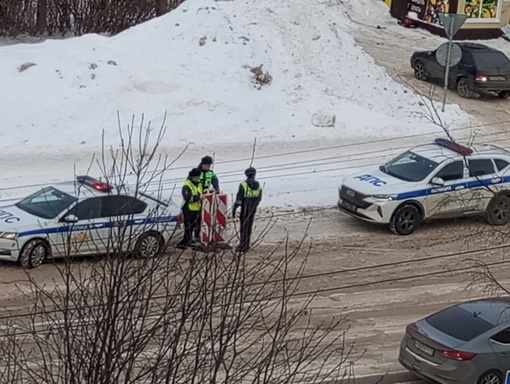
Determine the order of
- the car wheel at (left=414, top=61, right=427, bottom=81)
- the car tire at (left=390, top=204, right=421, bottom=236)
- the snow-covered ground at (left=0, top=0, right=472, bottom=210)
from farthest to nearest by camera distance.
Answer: the car wheel at (left=414, top=61, right=427, bottom=81) < the snow-covered ground at (left=0, top=0, right=472, bottom=210) < the car tire at (left=390, top=204, right=421, bottom=236)

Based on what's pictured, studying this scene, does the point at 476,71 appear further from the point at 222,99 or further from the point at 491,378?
the point at 491,378

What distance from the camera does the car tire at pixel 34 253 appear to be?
57.2 ft

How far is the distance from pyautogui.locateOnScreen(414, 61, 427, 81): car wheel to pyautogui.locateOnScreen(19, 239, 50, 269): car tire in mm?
16881

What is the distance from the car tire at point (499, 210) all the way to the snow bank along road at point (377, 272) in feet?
0.75

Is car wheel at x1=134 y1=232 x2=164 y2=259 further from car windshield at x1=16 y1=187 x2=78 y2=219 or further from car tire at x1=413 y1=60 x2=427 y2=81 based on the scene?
car tire at x1=413 y1=60 x2=427 y2=81

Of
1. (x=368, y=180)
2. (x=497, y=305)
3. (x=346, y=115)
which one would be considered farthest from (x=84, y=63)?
(x=497, y=305)

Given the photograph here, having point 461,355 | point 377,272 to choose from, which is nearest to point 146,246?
point 461,355

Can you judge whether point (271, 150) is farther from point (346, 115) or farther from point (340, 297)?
point (340, 297)

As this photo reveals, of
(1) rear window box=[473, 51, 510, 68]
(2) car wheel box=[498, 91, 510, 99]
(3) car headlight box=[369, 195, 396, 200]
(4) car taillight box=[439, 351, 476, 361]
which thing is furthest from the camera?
(2) car wheel box=[498, 91, 510, 99]

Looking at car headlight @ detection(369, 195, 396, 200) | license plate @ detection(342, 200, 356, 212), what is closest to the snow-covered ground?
license plate @ detection(342, 200, 356, 212)

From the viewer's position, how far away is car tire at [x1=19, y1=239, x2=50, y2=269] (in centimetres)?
1742

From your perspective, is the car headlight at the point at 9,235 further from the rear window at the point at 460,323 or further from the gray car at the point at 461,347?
the rear window at the point at 460,323

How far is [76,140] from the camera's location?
24.2 metres

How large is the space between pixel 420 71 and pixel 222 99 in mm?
7801
